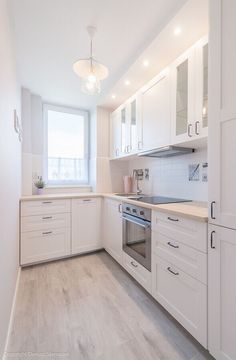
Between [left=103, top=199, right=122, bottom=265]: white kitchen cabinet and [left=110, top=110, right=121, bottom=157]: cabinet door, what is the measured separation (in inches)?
33.3

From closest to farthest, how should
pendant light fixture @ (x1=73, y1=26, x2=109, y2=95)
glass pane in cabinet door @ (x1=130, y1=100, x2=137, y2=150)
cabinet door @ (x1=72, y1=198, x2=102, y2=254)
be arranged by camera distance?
1. pendant light fixture @ (x1=73, y1=26, x2=109, y2=95)
2. glass pane in cabinet door @ (x1=130, y1=100, x2=137, y2=150)
3. cabinet door @ (x1=72, y1=198, x2=102, y2=254)

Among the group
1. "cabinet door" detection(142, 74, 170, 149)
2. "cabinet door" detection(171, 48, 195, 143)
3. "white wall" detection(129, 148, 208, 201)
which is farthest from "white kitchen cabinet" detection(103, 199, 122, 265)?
"cabinet door" detection(171, 48, 195, 143)

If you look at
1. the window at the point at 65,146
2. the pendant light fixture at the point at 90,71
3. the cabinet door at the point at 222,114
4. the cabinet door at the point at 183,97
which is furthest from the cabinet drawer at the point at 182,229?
the window at the point at 65,146

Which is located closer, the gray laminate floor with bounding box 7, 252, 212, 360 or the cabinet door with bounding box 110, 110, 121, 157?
the gray laminate floor with bounding box 7, 252, 212, 360

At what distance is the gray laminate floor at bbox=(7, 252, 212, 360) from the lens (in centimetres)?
129

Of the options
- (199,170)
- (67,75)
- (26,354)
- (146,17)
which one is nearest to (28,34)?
(67,75)

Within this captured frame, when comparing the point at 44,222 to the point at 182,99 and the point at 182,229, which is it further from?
the point at 182,99

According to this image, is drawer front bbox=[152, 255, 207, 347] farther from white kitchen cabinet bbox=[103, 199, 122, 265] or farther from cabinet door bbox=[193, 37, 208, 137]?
cabinet door bbox=[193, 37, 208, 137]

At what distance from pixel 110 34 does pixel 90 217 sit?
233cm

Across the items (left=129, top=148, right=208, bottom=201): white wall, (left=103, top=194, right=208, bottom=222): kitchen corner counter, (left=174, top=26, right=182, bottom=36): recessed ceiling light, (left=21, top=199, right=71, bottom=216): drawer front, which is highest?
(left=174, top=26, right=182, bottom=36): recessed ceiling light

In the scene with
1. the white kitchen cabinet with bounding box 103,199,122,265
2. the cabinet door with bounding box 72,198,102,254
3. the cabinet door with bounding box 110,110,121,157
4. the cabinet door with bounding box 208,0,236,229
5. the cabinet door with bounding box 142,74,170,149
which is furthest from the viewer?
the cabinet door with bounding box 110,110,121,157

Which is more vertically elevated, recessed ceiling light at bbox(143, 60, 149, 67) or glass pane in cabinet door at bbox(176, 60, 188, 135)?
recessed ceiling light at bbox(143, 60, 149, 67)

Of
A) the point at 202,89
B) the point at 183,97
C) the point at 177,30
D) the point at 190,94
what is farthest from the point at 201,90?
the point at 177,30

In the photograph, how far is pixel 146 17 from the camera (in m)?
1.64
